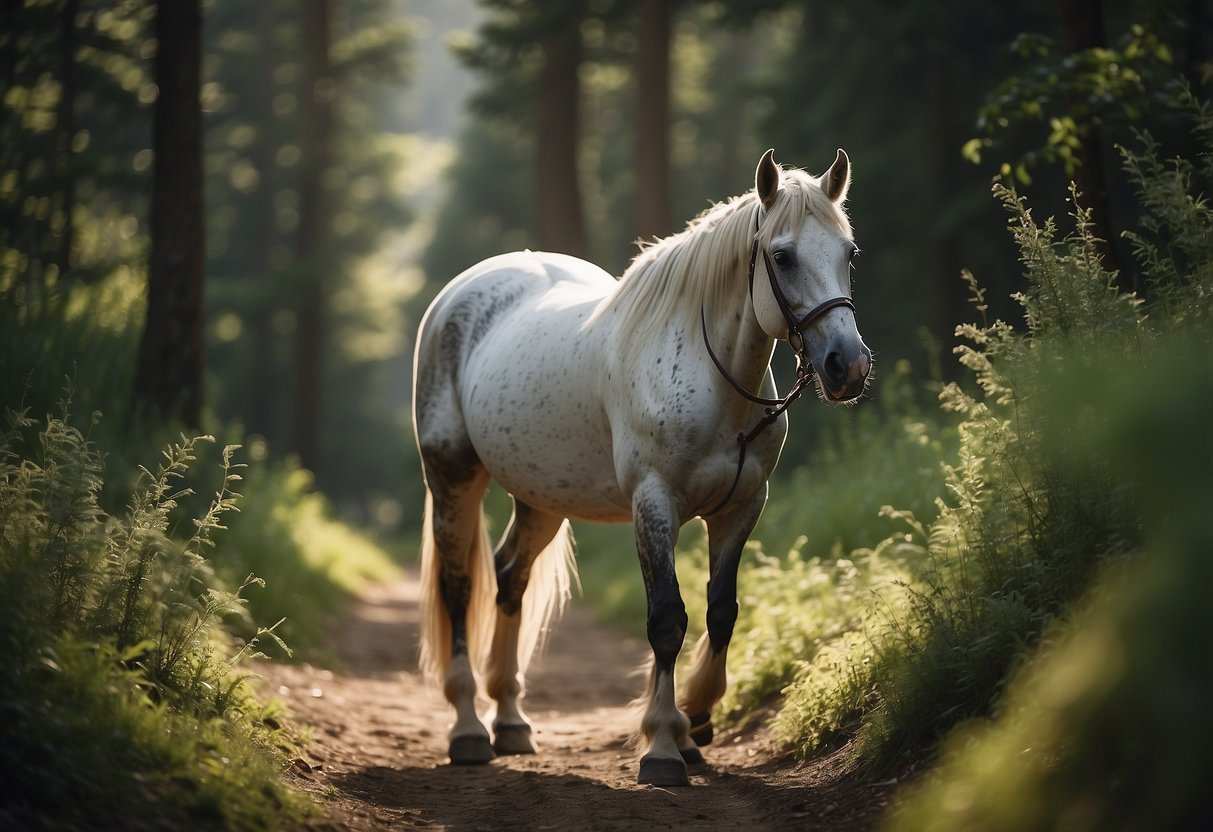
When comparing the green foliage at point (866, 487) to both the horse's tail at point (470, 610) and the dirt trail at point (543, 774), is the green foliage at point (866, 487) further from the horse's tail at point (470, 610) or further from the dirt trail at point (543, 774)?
the horse's tail at point (470, 610)

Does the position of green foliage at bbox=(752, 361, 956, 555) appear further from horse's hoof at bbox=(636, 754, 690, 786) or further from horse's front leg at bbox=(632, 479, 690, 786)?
horse's hoof at bbox=(636, 754, 690, 786)

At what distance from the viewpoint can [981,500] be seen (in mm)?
5344

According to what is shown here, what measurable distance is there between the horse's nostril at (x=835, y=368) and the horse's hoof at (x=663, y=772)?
190cm

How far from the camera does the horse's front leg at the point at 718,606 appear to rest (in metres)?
5.77

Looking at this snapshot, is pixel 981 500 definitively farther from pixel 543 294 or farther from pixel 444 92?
pixel 444 92

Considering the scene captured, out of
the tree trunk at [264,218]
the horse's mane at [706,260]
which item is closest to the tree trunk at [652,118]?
the horse's mane at [706,260]

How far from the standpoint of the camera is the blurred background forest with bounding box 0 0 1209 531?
33.8 ft

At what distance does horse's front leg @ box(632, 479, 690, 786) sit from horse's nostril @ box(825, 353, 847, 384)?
40.0 inches

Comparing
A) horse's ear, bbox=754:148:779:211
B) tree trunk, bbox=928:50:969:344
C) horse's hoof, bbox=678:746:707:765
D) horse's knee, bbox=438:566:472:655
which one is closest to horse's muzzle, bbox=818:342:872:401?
horse's ear, bbox=754:148:779:211

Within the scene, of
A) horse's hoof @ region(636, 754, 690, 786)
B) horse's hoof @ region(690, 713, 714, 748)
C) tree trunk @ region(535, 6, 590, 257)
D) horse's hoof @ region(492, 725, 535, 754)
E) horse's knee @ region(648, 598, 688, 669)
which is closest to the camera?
horse's hoof @ region(636, 754, 690, 786)

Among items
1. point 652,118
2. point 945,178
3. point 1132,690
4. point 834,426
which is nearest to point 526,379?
point 1132,690

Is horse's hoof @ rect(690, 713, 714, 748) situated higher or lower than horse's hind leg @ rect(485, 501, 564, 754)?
lower

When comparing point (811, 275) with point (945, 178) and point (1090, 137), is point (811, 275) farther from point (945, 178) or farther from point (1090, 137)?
point (945, 178)

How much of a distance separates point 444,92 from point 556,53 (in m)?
110
